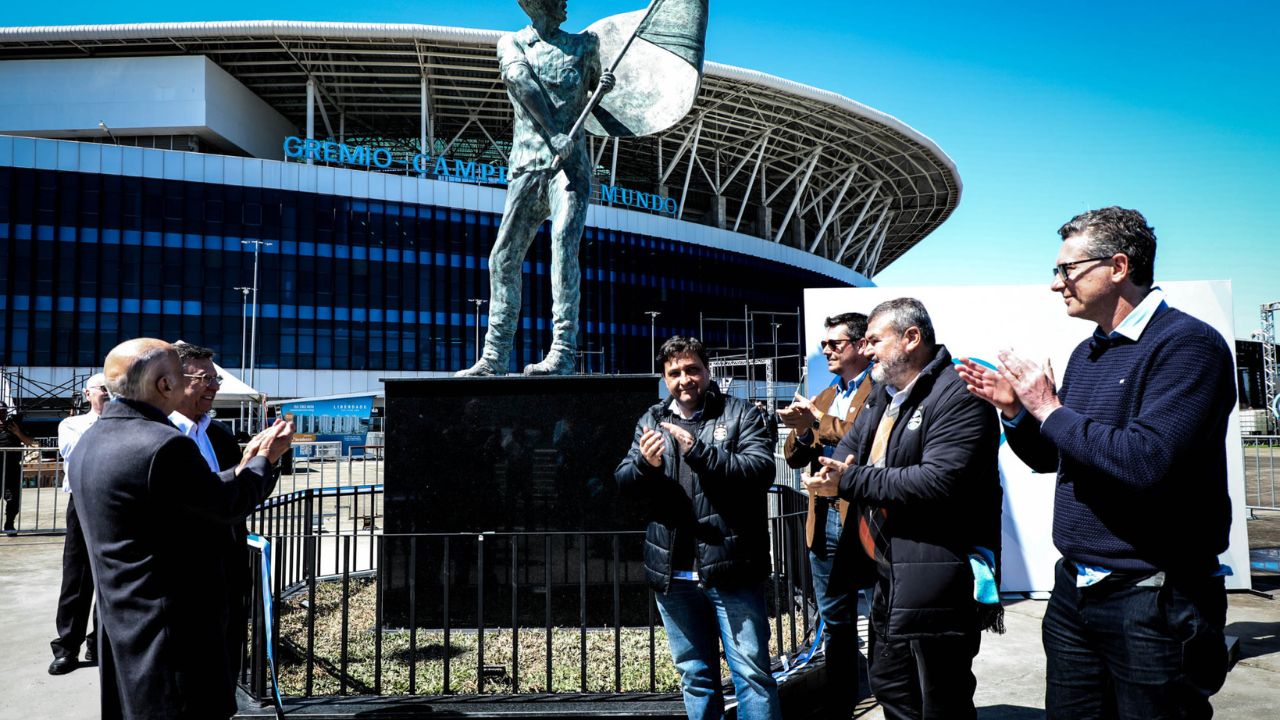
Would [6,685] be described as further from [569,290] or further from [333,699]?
[569,290]

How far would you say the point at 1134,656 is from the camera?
7.73ft

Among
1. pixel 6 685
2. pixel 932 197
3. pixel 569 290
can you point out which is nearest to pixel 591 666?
pixel 569 290

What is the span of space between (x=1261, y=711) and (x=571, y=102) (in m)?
6.31

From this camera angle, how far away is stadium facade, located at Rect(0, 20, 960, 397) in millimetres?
42781

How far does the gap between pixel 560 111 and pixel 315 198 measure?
145 feet

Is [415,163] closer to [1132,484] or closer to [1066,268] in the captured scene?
[1066,268]

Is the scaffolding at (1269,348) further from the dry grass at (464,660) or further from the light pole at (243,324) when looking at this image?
the light pole at (243,324)

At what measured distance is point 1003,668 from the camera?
5.33m

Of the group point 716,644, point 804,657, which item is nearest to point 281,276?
point 804,657

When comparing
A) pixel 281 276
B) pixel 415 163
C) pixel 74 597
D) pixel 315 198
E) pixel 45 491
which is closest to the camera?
pixel 74 597

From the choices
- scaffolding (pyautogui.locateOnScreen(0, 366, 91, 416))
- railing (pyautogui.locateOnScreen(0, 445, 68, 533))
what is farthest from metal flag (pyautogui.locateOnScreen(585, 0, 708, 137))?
scaffolding (pyautogui.locateOnScreen(0, 366, 91, 416))

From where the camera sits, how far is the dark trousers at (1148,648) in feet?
7.51

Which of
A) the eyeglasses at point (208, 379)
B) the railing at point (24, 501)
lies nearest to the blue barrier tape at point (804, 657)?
the eyeglasses at point (208, 379)

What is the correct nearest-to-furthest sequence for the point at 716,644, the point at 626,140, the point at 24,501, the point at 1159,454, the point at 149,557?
1. the point at 1159,454
2. the point at 149,557
3. the point at 716,644
4. the point at 24,501
5. the point at 626,140
